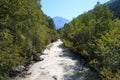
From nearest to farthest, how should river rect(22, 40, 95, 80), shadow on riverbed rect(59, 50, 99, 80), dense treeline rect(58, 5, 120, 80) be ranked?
dense treeline rect(58, 5, 120, 80) → shadow on riverbed rect(59, 50, 99, 80) → river rect(22, 40, 95, 80)

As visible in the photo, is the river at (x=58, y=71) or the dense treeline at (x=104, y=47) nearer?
the dense treeline at (x=104, y=47)

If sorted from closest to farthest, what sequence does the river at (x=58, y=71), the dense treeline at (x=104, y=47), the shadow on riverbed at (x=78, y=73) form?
the dense treeline at (x=104, y=47), the shadow on riverbed at (x=78, y=73), the river at (x=58, y=71)

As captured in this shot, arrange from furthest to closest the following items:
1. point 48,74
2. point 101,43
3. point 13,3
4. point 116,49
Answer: point 48,74 < point 101,43 < point 116,49 < point 13,3

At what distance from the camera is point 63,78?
1048 inches

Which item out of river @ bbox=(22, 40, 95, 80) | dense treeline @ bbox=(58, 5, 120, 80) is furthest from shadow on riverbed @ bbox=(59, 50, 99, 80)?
dense treeline @ bbox=(58, 5, 120, 80)

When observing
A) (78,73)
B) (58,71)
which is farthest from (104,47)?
(58,71)

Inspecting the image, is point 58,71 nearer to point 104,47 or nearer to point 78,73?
Result: point 78,73

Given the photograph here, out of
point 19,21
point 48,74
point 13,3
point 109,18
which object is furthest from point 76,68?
point 13,3

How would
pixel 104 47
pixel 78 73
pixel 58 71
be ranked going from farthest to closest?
Result: pixel 58 71 → pixel 78 73 → pixel 104 47

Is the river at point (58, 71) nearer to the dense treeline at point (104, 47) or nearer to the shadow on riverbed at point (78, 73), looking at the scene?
the shadow on riverbed at point (78, 73)

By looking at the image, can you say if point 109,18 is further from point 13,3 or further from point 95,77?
point 13,3

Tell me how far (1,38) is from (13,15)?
1797mm

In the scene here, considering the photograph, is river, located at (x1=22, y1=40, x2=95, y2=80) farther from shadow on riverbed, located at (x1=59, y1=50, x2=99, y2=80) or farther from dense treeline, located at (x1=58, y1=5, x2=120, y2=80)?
dense treeline, located at (x1=58, y1=5, x2=120, y2=80)

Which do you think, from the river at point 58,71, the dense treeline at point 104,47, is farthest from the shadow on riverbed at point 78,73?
the dense treeline at point 104,47
